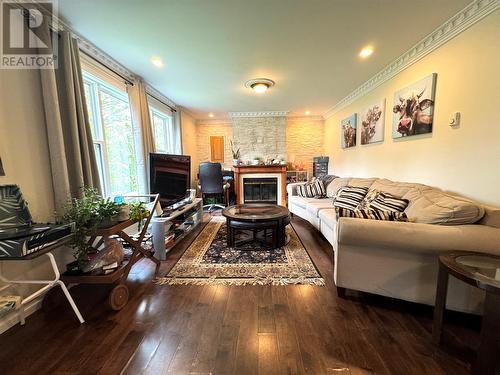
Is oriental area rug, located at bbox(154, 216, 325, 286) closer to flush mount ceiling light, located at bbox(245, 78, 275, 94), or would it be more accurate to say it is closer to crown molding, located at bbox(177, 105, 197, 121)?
flush mount ceiling light, located at bbox(245, 78, 275, 94)

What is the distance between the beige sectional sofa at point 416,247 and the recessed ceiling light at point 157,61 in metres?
2.79

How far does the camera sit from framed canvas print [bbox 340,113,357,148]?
156 inches

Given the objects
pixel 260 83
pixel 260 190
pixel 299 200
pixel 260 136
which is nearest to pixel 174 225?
pixel 299 200

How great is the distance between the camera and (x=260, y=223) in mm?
2543

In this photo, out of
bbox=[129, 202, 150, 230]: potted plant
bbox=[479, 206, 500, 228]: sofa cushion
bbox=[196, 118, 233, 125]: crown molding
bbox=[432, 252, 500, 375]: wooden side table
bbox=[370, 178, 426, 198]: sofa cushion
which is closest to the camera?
bbox=[432, 252, 500, 375]: wooden side table

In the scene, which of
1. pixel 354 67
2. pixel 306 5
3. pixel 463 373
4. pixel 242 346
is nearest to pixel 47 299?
pixel 242 346

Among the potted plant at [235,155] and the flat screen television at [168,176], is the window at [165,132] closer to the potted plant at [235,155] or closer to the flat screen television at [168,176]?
the potted plant at [235,155]

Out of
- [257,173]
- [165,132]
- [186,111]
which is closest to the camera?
[165,132]

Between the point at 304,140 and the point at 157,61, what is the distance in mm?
4233

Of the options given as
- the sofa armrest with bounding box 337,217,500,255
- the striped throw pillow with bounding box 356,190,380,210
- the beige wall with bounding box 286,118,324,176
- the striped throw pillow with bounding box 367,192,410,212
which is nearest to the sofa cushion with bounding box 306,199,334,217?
the striped throw pillow with bounding box 356,190,380,210

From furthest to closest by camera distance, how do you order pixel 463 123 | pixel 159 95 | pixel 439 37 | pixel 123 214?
1. pixel 159 95
2. pixel 439 37
3. pixel 463 123
4. pixel 123 214

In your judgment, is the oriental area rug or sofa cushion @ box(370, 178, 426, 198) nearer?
the oriental area rug

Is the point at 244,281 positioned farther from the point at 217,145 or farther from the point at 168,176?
the point at 217,145

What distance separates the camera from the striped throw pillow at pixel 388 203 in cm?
203
